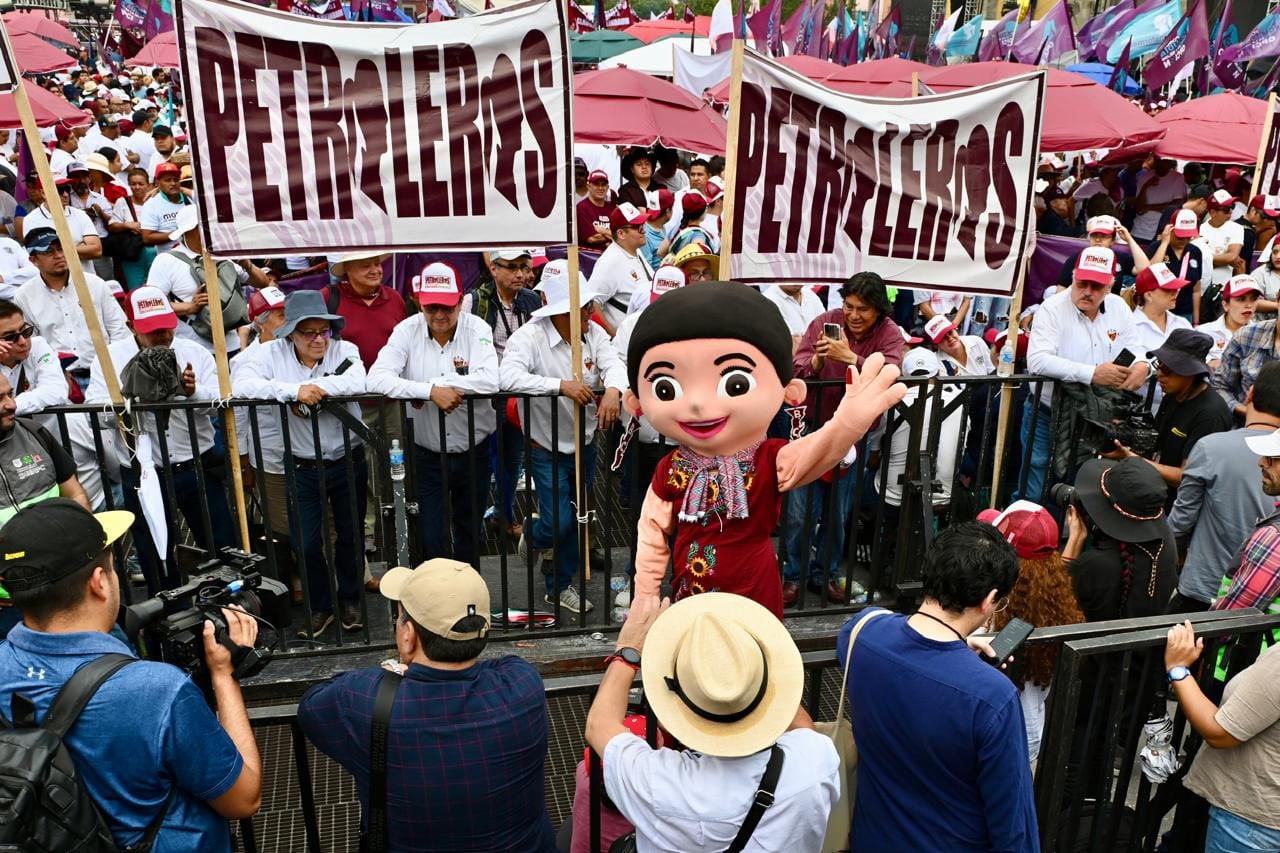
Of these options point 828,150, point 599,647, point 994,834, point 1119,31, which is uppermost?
point 1119,31

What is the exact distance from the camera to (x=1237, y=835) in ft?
10.4

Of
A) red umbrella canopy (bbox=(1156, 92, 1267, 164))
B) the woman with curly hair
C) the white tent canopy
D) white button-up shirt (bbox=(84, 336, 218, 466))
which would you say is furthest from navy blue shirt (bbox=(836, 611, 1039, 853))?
the white tent canopy

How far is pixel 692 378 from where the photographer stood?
133 inches

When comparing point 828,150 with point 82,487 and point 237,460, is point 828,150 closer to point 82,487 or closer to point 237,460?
point 237,460

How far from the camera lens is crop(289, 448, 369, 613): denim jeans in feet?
16.3

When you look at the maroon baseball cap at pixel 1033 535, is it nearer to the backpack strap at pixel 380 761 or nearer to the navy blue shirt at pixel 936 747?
the navy blue shirt at pixel 936 747

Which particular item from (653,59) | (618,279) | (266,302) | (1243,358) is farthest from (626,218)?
(653,59)

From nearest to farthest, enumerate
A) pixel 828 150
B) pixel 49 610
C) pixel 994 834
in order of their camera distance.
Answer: pixel 49 610, pixel 994 834, pixel 828 150

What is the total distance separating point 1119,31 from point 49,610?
20.9 meters

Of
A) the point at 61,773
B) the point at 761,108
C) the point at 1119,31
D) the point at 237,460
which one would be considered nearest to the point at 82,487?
the point at 237,460

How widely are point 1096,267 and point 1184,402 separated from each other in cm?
102

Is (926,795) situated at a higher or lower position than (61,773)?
lower

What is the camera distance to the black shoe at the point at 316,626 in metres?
4.91

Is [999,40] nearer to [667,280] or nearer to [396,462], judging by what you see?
[667,280]
